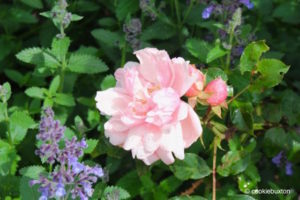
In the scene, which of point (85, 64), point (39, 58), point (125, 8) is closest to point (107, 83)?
point (85, 64)

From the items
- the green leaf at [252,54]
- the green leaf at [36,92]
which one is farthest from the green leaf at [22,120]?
the green leaf at [252,54]

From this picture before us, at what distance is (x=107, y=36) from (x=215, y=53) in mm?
521

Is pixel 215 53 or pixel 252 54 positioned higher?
pixel 252 54

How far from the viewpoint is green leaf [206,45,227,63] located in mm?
1853

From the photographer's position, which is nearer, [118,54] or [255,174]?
[255,174]

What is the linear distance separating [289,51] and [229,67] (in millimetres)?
432

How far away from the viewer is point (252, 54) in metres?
1.65

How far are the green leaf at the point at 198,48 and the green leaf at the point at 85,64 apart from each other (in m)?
0.31

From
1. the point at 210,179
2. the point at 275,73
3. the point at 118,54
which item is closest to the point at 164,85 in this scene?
the point at 275,73

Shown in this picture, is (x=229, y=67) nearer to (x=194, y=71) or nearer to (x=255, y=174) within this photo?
(x=255, y=174)

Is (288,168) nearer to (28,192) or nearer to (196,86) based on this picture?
(196,86)

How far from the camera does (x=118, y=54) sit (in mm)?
2334

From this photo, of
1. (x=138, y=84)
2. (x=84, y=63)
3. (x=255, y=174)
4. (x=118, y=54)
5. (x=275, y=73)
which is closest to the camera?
(x=138, y=84)

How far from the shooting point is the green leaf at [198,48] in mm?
1983
